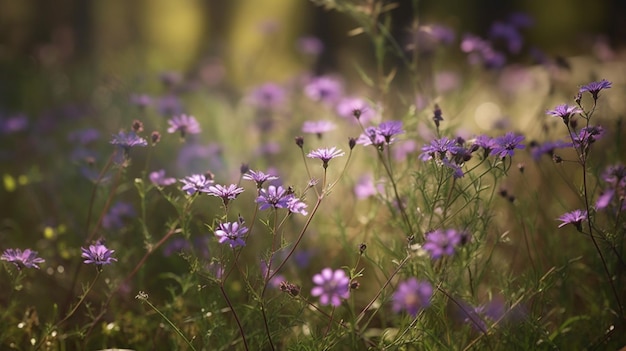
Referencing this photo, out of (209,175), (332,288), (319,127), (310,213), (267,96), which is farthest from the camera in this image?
(267,96)

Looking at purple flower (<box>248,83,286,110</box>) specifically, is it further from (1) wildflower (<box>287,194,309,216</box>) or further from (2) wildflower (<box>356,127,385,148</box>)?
(1) wildflower (<box>287,194,309,216</box>)

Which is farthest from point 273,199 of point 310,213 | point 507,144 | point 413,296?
point 310,213

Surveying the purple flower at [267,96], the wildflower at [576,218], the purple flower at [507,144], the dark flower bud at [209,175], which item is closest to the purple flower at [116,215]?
the dark flower bud at [209,175]

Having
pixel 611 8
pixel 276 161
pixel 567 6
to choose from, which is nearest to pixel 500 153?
pixel 276 161

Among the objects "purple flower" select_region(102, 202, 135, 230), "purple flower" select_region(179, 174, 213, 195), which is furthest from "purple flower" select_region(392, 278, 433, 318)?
"purple flower" select_region(102, 202, 135, 230)

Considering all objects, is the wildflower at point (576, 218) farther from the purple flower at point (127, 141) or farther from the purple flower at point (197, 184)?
the purple flower at point (127, 141)

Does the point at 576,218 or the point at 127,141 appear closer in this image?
the point at 576,218

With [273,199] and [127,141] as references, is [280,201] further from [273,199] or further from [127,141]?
[127,141]
